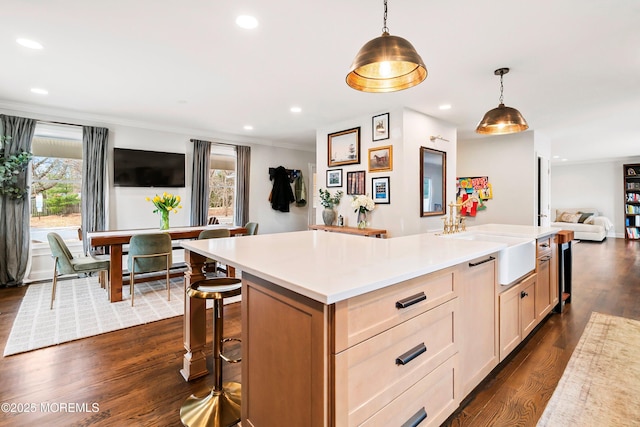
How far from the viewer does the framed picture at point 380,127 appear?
4.24 metres

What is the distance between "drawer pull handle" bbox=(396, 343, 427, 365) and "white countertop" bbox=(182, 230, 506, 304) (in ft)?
1.09

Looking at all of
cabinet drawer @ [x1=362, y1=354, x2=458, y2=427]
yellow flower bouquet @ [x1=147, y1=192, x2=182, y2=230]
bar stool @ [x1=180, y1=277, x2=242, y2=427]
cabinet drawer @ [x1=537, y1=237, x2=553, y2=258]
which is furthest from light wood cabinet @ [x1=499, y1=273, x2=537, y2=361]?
yellow flower bouquet @ [x1=147, y1=192, x2=182, y2=230]

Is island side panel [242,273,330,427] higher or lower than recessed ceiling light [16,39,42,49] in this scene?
lower

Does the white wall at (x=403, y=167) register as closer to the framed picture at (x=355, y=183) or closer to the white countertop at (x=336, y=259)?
the framed picture at (x=355, y=183)

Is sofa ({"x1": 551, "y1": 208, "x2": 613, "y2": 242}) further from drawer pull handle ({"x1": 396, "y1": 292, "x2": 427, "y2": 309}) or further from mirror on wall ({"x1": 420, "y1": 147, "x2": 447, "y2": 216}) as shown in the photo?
drawer pull handle ({"x1": 396, "y1": 292, "x2": 427, "y2": 309})

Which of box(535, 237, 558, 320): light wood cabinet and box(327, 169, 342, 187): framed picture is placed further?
box(327, 169, 342, 187): framed picture

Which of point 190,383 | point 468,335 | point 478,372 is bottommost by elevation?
point 190,383

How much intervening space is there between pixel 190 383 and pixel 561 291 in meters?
3.61

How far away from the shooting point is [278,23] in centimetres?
217

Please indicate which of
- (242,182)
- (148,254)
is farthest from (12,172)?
(242,182)

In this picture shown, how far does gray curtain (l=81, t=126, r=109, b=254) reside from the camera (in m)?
4.54

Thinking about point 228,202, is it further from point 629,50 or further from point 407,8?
point 629,50

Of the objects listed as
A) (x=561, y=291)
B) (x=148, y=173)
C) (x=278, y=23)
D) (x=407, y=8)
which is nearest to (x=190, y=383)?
(x=278, y=23)

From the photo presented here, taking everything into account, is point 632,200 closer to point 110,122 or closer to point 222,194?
point 222,194
